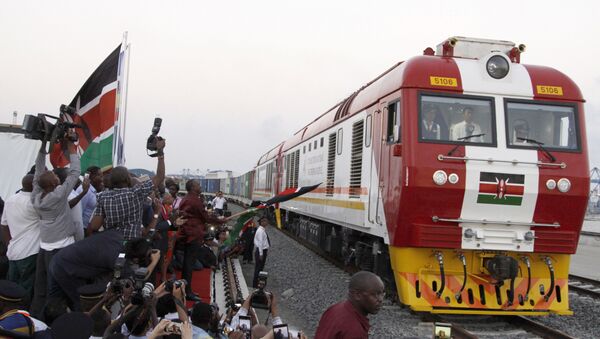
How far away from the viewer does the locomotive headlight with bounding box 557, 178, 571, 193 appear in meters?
7.50

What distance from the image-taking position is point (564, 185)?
24.6 feet

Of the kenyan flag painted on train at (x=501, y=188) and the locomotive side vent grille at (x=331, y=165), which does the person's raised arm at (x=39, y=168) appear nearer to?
the kenyan flag painted on train at (x=501, y=188)

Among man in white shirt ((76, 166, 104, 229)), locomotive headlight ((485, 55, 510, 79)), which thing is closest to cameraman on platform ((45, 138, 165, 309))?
man in white shirt ((76, 166, 104, 229))

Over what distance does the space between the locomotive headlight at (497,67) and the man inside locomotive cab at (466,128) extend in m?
0.61

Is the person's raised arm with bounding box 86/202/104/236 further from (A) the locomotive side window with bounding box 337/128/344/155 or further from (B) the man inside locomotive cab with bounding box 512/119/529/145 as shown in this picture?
(A) the locomotive side window with bounding box 337/128/344/155

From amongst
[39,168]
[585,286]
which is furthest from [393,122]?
[585,286]

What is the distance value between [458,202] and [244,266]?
7.59 metres

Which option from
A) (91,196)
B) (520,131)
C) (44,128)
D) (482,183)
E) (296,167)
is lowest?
(91,196)

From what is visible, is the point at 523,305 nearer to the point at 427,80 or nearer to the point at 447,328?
the point at 427,80

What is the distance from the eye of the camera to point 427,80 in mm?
7680

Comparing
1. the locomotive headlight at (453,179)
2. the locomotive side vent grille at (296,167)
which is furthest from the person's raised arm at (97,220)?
the locomotive side vent grille at (296,167)

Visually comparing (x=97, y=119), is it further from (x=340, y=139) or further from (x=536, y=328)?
(x=536, y=328)

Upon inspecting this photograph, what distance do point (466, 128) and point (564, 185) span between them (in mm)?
1424

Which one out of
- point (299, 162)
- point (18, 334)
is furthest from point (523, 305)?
point (299, 162)
